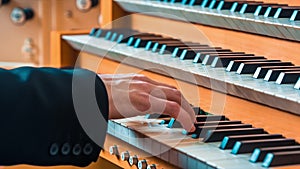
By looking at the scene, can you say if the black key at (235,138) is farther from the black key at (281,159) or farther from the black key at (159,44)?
the black key at (159,44)

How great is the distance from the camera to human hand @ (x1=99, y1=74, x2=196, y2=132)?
1338mm

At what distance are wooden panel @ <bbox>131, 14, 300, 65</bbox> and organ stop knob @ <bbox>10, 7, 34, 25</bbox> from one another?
134cm

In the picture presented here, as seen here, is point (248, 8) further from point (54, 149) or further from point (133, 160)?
point (54, 149)

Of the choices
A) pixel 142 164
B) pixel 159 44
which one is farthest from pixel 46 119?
pixel 159 44

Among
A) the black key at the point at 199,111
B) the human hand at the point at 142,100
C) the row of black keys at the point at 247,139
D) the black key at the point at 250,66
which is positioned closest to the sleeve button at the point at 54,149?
the human hand at the point at 142,100

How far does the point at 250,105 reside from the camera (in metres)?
1.51

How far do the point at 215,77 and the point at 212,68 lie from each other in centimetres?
10

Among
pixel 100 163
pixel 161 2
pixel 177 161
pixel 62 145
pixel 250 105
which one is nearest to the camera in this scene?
pixel 62 145

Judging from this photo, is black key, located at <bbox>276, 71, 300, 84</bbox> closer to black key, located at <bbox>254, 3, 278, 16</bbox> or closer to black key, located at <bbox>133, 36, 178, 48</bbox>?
black key, located at <bbox>254, 3, 278, 16</bbox>

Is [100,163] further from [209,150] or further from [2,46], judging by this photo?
[2,46]

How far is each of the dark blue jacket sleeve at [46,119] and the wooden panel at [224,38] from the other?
1.74 ft

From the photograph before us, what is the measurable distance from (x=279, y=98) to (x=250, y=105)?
0.15 m

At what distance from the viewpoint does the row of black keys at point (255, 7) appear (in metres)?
1.61

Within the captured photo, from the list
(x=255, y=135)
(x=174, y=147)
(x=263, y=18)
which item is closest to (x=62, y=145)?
(x=174, y=147)
